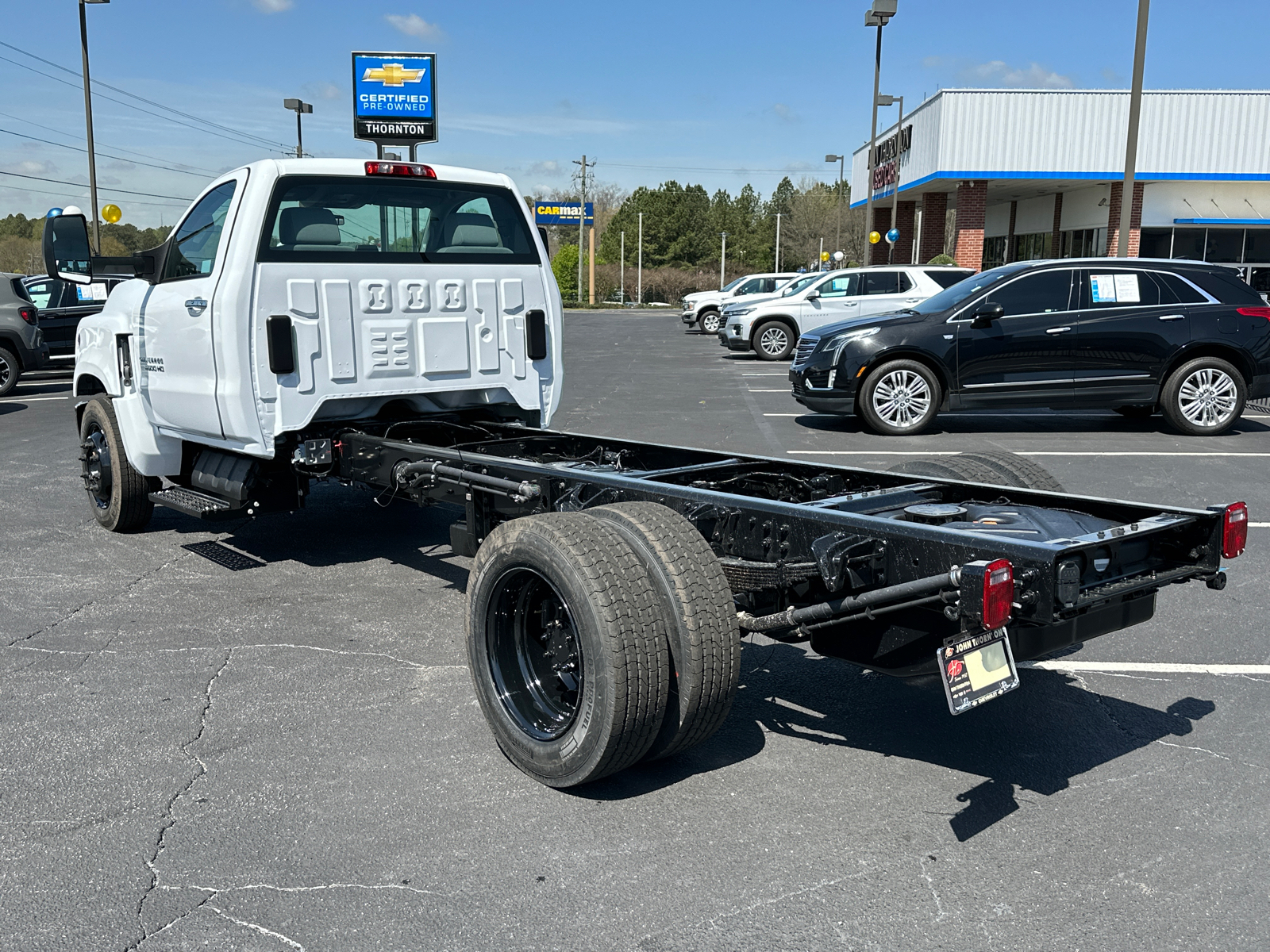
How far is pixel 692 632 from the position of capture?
3459 millimetres

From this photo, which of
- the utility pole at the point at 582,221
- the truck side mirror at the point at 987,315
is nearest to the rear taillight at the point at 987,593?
the truck side mirror at the point at 987,315

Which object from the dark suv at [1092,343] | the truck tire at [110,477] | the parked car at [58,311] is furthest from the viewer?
the parked car at [58,311]

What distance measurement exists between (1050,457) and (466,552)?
7.13 m

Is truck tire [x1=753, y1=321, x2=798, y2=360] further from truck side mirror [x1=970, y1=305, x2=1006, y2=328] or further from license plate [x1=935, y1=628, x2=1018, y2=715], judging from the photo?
license plate [x1=935, y1=628, x2=1018, y2=715]

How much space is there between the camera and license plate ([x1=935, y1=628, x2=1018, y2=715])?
10.3 ft

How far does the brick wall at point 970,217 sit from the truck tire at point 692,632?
30.1 meters


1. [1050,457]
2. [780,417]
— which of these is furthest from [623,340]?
[1050,457]

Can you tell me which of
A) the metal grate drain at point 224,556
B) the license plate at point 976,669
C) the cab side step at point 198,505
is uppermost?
the license plate at point 976,669

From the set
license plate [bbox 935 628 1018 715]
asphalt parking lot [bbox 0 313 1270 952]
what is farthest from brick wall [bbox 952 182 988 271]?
license plate [bbox 935 628 1018 715]

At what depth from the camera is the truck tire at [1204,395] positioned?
11.7 metres

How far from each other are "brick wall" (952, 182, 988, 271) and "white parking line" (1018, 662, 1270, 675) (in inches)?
1117

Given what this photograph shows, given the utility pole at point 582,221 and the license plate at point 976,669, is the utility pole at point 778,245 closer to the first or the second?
the utility pole at point 582,221

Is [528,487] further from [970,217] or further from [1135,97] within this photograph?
[970,217]

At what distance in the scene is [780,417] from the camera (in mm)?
14000
